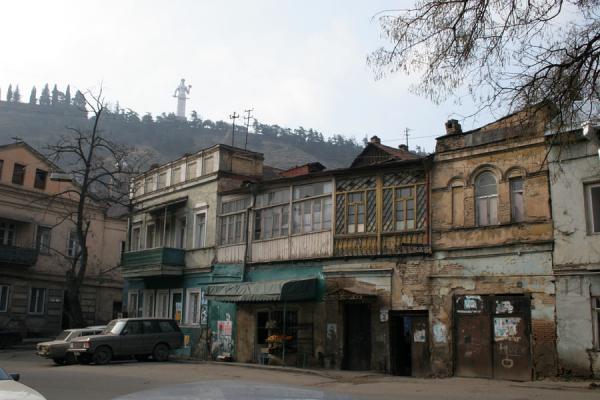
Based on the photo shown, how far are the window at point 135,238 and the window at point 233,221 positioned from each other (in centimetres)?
839

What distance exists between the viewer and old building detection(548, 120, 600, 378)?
16.0 metres

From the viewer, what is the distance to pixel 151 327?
23.9 meters

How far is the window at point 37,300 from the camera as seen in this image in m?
38.8

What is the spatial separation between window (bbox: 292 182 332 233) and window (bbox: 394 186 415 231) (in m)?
2.91

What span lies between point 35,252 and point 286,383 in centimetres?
2828

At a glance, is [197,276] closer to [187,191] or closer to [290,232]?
[187,191]

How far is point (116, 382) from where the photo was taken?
15719 millimetres

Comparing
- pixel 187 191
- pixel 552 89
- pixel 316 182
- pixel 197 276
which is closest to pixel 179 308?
pixel 197 276

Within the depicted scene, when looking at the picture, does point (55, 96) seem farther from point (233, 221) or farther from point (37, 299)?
point (233, 221)

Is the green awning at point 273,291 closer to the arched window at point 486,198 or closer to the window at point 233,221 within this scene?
the window at point 233,221

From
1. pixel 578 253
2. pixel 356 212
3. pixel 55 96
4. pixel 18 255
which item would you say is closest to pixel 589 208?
pixel 578 253

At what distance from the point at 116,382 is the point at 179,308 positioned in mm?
13359

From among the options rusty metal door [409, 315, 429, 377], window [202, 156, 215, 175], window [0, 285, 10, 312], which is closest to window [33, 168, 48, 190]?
window [0, 285, 10, 312]

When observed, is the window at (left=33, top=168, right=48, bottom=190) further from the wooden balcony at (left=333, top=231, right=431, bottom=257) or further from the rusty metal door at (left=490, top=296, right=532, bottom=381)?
the rusty metal door at (left=490, top=296, right=532, bottom=381)
